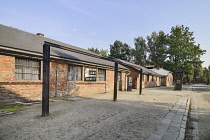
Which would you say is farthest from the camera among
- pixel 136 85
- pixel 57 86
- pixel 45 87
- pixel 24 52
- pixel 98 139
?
pixel 136 85

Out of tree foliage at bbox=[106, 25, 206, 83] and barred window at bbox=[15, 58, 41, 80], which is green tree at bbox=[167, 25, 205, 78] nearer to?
tree foliage at bbox=[106, 25, 206, 83]

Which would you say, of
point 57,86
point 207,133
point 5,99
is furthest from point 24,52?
point 207,133

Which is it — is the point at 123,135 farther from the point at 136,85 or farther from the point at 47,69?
the point at 136,85

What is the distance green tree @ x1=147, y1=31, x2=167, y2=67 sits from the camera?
1627 inches

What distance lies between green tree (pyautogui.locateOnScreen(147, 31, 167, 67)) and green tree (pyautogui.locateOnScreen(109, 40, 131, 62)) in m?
9.72

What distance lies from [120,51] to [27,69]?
4817 cm

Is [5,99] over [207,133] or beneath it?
over

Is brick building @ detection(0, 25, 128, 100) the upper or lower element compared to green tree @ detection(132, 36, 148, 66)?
lower

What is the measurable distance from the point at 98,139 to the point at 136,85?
16.5 m

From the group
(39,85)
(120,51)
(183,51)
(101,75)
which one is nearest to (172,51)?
(183,51)

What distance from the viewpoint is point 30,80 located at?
23.3 feet

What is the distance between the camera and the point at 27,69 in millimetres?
7059

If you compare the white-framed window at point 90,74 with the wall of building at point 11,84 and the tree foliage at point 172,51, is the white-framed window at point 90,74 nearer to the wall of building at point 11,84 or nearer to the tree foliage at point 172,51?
the wall of building at point 11,84

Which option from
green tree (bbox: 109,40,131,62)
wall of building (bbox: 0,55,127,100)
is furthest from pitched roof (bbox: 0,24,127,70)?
green tree (bbox: 109,40,131,62)
